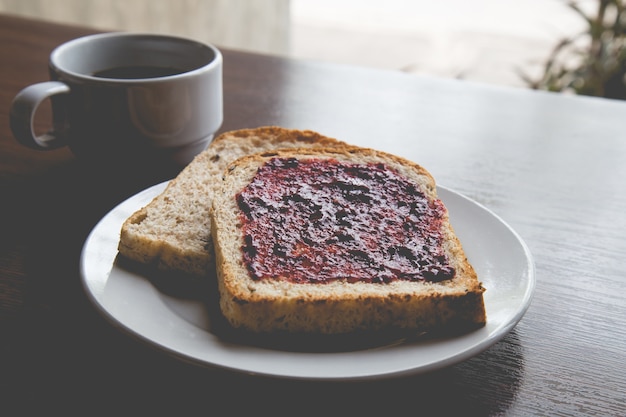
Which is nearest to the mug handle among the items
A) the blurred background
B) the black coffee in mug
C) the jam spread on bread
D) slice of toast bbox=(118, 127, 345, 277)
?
the black coffee in mug

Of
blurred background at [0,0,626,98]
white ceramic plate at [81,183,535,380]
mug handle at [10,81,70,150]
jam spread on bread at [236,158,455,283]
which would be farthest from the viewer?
blurred background at [0,0,626,98]

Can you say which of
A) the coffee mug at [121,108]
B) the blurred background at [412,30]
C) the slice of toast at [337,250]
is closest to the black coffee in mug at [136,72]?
the coffee mug at [121,108]

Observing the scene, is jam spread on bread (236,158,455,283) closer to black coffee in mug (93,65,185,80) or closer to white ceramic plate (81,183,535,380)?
white ceramic plate (81,183,535,380)

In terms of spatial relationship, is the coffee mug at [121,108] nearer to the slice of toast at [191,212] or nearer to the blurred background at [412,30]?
the slice of toast at [191,212]

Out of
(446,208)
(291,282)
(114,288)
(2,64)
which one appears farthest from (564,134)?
(2,64)

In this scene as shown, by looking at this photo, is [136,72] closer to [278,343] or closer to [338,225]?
[338,225]

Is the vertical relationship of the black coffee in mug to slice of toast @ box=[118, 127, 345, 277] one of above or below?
above
